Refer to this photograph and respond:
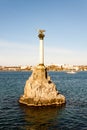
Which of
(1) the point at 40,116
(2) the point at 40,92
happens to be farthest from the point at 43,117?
(2) the point at 40,92

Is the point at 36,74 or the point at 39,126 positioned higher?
the point at 36,74

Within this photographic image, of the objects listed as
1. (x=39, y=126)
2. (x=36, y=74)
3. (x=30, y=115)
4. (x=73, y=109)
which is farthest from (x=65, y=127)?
(x=36, y=74)

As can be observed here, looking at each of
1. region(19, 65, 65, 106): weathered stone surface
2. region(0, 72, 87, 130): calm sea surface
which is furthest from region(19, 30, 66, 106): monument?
region(0, 72, 87, 130): calm sea surface

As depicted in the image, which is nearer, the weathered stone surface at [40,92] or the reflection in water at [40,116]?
the reflection in water at [40,116]

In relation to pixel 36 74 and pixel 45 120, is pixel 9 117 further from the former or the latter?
pixel 36 74

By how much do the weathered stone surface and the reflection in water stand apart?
1.96m

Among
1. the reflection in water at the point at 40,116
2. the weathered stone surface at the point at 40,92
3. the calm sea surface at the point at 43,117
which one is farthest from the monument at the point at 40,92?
the reflection in water at the point at 40,116

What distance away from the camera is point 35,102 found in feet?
134

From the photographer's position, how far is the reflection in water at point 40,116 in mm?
28670

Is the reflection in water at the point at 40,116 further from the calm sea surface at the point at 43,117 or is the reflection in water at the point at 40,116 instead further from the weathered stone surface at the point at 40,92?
the weathered stone surface at the point at 40,92

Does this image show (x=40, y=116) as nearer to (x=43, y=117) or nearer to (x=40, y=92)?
(x=43, y=117)

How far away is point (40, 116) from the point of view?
33.8 m

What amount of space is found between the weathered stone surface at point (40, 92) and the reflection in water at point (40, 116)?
6.42 ft

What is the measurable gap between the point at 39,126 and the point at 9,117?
6.22m
